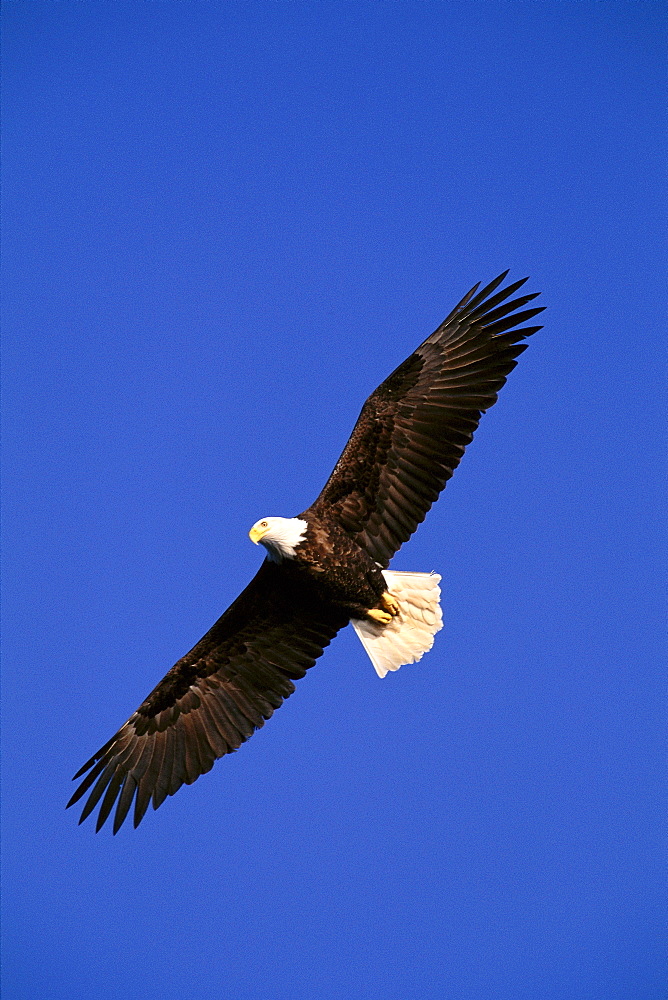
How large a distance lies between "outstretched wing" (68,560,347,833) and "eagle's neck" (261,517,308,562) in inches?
16.7

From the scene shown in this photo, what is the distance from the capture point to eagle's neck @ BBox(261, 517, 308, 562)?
772 cm

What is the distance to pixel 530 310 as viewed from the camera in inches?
318

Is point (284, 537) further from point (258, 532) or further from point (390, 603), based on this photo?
point (390, 603)

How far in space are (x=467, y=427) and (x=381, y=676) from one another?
78.3 inches

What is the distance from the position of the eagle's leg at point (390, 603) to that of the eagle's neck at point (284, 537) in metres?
0.90

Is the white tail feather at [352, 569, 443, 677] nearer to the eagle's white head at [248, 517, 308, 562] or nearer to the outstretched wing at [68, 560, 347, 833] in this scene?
the outstretched wing at [68, 560, 347, 833]

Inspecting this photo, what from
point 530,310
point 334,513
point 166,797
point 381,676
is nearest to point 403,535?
point 334,513

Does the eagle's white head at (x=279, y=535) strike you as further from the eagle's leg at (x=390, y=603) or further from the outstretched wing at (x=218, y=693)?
the eagle's leg at (x=390, y=603)

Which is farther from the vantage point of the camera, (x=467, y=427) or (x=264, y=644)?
(x=264, y=644)

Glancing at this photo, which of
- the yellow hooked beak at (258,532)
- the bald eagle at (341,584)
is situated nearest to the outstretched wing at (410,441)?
the bald eagle at (341,584)

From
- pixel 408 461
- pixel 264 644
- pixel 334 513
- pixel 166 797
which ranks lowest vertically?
pixel 166 797

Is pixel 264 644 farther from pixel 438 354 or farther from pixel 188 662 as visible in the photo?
pixel 438 354

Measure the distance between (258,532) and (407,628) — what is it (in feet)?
5.01

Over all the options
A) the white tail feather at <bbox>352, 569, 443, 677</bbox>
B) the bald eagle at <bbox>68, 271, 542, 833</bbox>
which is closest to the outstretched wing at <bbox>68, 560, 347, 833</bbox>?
the bald eagle at <bbox>68, 271, 542, 833</bbox>
